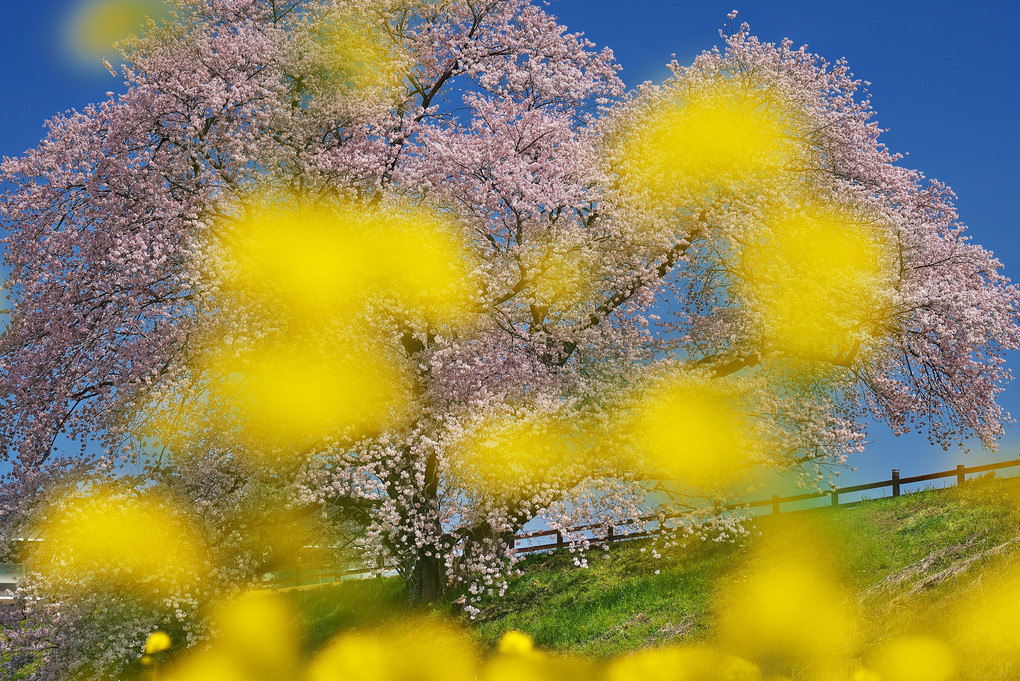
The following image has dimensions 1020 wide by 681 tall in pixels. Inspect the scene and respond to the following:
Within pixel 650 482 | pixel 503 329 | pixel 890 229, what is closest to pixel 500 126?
pixel 503 329

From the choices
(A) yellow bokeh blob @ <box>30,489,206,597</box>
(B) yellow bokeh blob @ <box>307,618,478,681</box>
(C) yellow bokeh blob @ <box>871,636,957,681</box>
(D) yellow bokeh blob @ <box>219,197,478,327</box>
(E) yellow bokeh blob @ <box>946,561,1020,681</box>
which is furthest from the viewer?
(B) yellow bokeh blob @ <box>307,618,478,681</box>

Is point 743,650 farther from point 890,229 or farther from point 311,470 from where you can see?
point 890,229

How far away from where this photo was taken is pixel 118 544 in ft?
59.8

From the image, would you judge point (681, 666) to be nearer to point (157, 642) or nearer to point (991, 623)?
point (991, 623)

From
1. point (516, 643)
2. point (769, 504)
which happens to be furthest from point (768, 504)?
point (516, 643)

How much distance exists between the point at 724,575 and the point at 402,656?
26.8 feet

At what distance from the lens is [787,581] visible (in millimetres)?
20094

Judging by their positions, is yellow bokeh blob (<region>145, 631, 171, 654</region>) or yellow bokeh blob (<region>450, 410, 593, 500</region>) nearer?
yellow bokeh blob (<region>450, 410, 593, 500</region>)

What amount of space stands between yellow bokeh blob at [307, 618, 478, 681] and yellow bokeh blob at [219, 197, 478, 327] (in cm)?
829

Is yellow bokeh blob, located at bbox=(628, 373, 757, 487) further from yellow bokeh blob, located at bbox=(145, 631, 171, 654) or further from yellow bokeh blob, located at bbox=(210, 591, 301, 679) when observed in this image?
yellow bokeh blob, located at bbox=(145, 631, 171, 654)

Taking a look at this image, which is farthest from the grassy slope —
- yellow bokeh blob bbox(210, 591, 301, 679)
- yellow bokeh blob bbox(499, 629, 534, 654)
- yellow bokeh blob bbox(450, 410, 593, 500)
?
yellow bokeh blob bbox(450, 410, 593, 500)

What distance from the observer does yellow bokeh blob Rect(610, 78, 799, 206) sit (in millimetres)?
21266

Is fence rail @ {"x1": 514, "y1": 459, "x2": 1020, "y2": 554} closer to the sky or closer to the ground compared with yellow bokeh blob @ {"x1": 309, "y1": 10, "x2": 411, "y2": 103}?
closer to the ground

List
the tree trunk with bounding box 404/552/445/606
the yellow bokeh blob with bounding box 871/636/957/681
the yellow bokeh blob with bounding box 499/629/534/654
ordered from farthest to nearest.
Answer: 1. the tree trunk with bounding box 404/552/445/606
2. the yellow bokeh blob with bounding box 499/629/534/654
3. the yellow bokeh blob with bounding box 871/636/957/681
